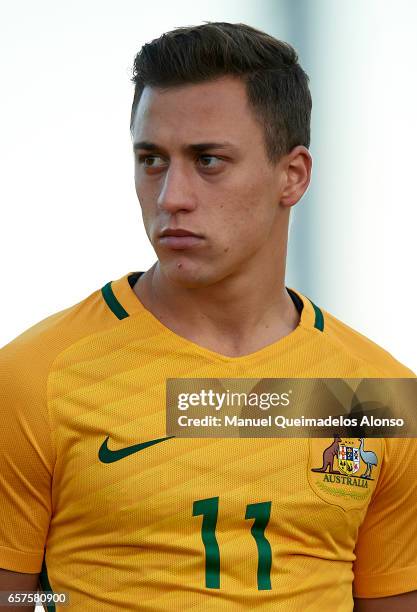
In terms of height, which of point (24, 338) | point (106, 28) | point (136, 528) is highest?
point (106, 28)

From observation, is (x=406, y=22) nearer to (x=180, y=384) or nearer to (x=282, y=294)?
(x=282, y=294)

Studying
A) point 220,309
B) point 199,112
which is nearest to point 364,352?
point 220,309

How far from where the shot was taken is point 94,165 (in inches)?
105

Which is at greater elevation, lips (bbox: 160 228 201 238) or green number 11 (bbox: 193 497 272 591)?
lips (bbox: 160 228 201 238)

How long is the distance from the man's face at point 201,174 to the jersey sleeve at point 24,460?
0.76ft

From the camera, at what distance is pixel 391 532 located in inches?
61.8

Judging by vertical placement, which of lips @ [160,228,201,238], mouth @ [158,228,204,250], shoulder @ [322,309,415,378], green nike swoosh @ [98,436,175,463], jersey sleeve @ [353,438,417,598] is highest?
lips @ [160,228,201,238]

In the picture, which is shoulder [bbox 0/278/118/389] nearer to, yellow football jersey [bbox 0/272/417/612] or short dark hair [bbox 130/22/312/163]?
yellow football jersey [bbox 0/272/417/612]

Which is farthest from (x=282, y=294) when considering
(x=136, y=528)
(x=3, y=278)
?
(x=3, y=278)

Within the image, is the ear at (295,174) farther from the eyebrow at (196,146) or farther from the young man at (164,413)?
the eyebrow at (196,146)

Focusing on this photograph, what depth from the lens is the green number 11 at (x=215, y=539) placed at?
1395 mm

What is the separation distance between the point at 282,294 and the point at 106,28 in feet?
4.35

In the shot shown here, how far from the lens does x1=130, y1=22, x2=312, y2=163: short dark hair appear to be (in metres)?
1.44

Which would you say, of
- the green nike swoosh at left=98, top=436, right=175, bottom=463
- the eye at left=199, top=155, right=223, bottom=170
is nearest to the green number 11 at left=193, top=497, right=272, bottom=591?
the green nike swoosh at left=98, top=436, right=175, bottom=463
